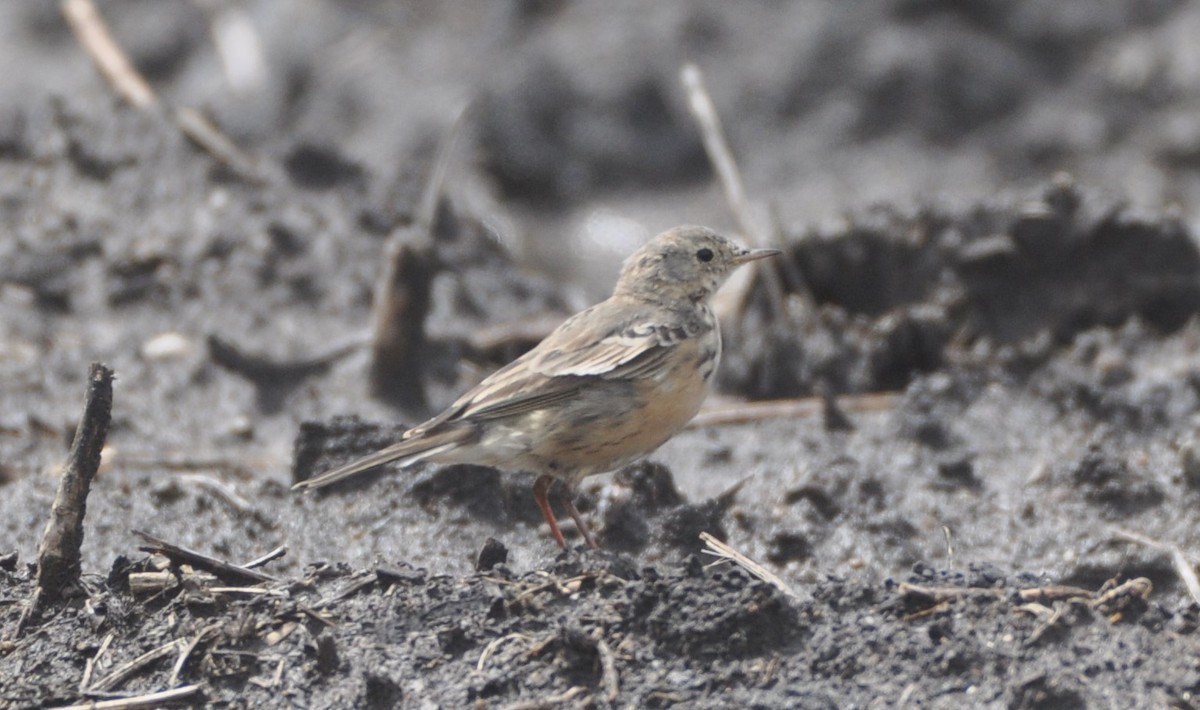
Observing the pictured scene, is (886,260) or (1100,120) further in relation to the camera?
(1100,120)

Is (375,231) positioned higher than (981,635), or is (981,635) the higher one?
(375,231)

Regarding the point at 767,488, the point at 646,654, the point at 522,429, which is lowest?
the point at 767,488

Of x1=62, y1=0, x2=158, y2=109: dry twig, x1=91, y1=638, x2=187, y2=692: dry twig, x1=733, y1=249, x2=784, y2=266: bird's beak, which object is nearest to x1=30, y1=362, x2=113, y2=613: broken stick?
x1=91, y1=638, x2=187, y2=692: dry twig

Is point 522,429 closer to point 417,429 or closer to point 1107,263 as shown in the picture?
point 417,429

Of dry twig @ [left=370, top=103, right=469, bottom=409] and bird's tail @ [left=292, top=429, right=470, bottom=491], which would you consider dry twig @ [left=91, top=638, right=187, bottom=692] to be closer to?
bird's tail @ [left=292, top=429, right=470, bottom=491]

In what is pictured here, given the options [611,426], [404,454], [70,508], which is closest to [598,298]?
[611,426]

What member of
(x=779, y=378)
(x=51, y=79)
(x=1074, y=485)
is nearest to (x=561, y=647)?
A: (x=1074, y=485)

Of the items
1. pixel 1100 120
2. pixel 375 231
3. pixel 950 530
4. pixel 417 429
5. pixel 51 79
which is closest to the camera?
pixel 417 429

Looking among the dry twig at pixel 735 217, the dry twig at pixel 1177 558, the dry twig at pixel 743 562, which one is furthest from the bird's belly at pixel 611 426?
the dry twig at pixel 735 217

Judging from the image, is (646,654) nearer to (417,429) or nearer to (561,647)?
(561,647)

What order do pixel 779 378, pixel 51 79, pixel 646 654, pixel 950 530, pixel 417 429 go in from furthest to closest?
pixel 51 79
pixel 779 378
pixel 950 530
pixel 417 429
pixel 646 654
